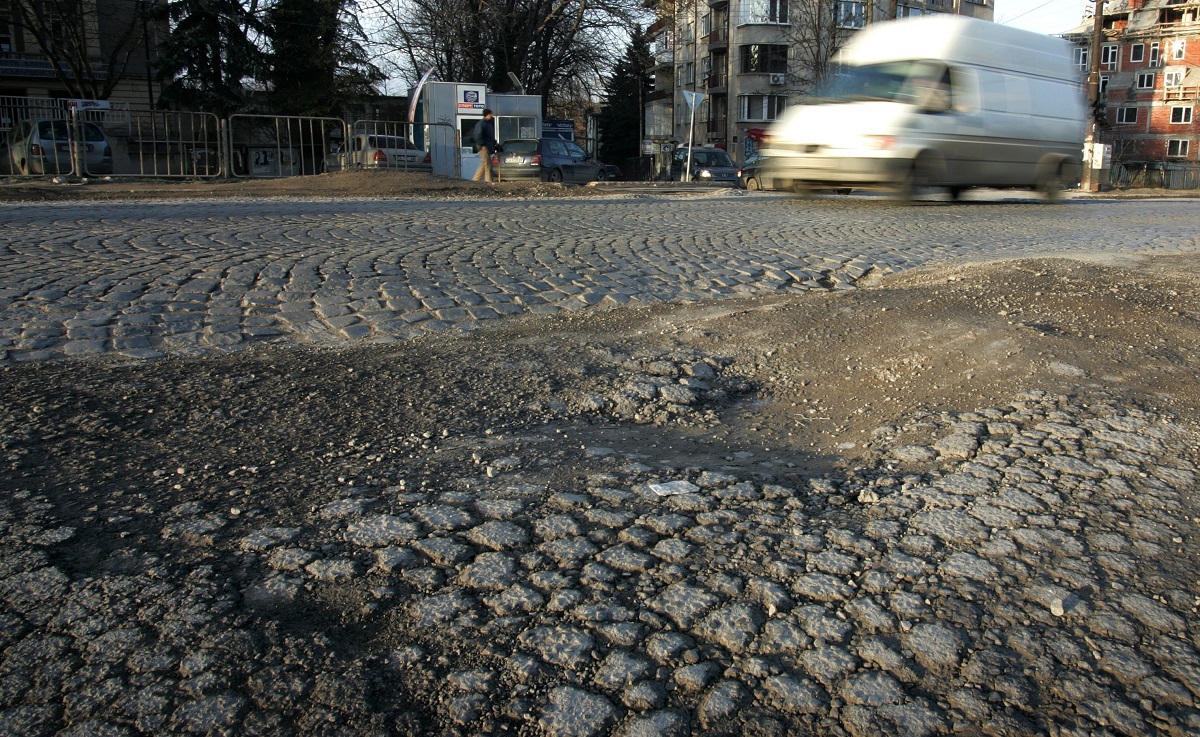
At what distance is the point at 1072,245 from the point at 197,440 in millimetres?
9015

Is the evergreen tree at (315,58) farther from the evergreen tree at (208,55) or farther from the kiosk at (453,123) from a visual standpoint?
the kiosk at (453,123)

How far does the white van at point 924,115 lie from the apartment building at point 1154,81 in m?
70.2

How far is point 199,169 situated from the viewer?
1973 centimetres

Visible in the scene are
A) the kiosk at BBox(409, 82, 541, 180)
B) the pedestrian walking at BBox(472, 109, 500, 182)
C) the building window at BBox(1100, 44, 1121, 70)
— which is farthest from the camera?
the building window at BBox(1100, 44, 1121, 70)

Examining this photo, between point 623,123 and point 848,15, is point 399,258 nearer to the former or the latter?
point 848,15

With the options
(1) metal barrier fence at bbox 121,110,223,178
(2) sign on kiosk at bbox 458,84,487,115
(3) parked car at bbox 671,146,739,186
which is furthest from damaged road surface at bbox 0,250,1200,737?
(3) parked car at bbox 671,146,739,186

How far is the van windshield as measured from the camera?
12.8m

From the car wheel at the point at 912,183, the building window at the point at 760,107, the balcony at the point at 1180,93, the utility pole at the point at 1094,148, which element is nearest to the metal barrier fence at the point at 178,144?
the car wheel at the point at 912,183

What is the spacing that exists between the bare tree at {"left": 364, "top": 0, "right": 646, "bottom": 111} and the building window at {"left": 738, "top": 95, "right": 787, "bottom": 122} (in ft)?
77.9

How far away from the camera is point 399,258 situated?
7234 millimetres

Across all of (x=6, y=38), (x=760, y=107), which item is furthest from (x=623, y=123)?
(x=6, y=38)

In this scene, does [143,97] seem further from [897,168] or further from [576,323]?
[576,323]

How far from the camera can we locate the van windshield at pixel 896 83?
42.1 feet

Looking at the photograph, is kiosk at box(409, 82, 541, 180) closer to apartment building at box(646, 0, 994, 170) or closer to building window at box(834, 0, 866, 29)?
apartment building at box(646, 0, 994, 170)
